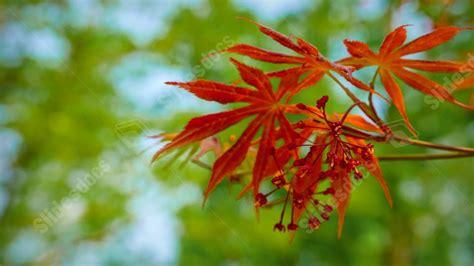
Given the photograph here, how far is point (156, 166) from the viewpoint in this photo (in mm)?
2961

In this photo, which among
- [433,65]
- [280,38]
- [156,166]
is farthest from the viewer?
[156,166]

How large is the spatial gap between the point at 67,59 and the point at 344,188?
3.27 meters

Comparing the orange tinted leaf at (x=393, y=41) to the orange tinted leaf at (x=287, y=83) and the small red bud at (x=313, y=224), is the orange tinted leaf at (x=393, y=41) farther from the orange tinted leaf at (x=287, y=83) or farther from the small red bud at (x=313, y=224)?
the small red bud at (x=313, y=224)

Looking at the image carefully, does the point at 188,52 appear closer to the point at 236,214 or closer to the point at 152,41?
the point at 152,41

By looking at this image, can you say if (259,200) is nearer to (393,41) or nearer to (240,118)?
(240,118)

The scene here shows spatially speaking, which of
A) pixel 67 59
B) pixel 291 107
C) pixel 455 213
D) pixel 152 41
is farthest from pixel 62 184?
pixel 291 107

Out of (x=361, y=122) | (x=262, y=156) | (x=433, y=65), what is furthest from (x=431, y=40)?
(x=262, y=156)

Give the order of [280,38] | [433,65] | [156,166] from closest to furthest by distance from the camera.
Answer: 1. [280,38]
2. [433,65]
3. [156,166]

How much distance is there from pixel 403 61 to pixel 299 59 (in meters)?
0.17

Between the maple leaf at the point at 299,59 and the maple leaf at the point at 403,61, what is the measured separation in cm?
5

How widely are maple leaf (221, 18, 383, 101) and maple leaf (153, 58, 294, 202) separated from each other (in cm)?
2

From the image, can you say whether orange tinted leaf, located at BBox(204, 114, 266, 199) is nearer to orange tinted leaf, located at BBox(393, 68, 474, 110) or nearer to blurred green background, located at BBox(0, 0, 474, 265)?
orange tinted leaf, located at BBox(393, 68, 474, 110)

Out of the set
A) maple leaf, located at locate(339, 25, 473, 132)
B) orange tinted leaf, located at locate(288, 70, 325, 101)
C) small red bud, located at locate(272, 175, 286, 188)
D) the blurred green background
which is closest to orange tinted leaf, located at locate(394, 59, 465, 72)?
maple leaf, located at locate(339, 25, 473, 132)

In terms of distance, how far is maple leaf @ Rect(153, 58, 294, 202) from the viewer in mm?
587
